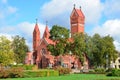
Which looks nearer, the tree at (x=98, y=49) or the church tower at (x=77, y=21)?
the tree at (x=98, y=49)

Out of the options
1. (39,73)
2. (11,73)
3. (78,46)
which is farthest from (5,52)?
(11,73)

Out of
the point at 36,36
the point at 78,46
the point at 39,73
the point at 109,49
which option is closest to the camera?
the point at 39,73

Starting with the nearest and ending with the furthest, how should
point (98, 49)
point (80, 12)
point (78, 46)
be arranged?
point (78, 46), point (98, 49), point (80, 12)

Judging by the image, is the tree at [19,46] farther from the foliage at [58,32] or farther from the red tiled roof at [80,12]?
the red tiled roof at [80,12]

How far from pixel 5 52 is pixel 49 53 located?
3331 cm

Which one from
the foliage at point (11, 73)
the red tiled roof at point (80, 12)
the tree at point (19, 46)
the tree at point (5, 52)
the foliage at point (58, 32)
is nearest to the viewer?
the foliage at point (11, 73)

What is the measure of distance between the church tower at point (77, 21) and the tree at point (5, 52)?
46.8 m

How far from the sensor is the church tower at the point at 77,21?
123m

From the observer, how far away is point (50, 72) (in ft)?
181

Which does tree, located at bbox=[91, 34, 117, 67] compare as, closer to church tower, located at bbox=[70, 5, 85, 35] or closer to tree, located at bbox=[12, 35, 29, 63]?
church tower, located at bbox=[70, 5, 85, 35]

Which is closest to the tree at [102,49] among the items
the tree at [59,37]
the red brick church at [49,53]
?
the red brick church at [49,53]

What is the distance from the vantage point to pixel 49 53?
10981 centimetres

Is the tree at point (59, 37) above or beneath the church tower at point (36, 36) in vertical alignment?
beneath

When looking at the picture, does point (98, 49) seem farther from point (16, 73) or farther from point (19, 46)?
point (16, 73)
